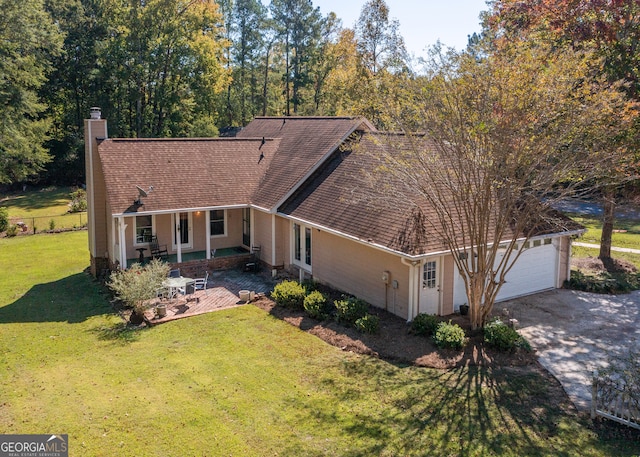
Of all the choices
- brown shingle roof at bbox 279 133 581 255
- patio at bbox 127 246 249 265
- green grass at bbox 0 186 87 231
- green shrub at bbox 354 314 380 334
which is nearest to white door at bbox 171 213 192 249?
patio at bbox 127 246 249 265

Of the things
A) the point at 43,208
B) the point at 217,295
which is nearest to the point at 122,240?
the point at 217,295

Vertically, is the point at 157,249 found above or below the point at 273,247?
below

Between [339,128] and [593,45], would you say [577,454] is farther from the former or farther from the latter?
[339,128]

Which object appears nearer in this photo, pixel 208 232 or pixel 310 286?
pixel 310 286

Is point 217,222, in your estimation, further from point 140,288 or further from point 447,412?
point 447,412

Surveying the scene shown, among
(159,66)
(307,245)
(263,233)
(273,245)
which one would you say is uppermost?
(159,66)

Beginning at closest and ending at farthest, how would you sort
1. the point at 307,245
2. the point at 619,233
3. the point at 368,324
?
the point at 368,324
the point at 307,245
the point at 619,233

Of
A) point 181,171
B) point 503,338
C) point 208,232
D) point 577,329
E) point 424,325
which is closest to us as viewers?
point 503,338

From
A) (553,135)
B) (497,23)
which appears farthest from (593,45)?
(553,135)
